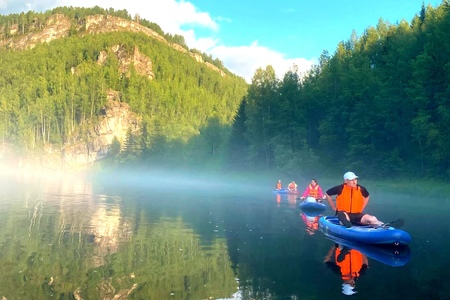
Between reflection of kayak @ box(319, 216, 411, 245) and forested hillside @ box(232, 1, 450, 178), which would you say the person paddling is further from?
forested hillside @ box(232, 1, 450, 178)

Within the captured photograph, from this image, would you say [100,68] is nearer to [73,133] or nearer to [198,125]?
[73,133]

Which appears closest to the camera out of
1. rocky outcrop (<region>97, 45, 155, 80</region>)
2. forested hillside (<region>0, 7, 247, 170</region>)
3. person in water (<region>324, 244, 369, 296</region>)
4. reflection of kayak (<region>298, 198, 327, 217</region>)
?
person in water (<region>324, 244, 369, 296</region>)

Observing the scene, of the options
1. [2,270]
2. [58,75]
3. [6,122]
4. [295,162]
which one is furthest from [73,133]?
[2,270]

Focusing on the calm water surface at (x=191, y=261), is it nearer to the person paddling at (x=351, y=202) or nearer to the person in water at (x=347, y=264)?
the person in water at (x=347, y=264)

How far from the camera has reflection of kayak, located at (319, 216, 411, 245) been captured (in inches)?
617

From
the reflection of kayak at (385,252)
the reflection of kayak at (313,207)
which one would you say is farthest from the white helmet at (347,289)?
the reflection of kayak at (313,207)

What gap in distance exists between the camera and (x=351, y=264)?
13.2 m

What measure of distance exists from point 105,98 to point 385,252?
13314cm

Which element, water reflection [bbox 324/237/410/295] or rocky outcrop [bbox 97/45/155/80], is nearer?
water reflection [bbox 324/237/410/295]

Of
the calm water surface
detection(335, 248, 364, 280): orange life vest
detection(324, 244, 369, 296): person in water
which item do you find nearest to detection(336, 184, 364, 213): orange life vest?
the calm water surface

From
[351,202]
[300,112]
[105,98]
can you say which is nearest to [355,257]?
[351,202]

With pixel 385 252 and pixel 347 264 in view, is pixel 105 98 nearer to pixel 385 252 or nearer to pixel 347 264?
pixel 385 252

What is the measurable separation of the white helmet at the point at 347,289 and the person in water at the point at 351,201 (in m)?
6.96

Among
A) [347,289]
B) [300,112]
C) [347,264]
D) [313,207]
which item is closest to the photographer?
[347,289]
